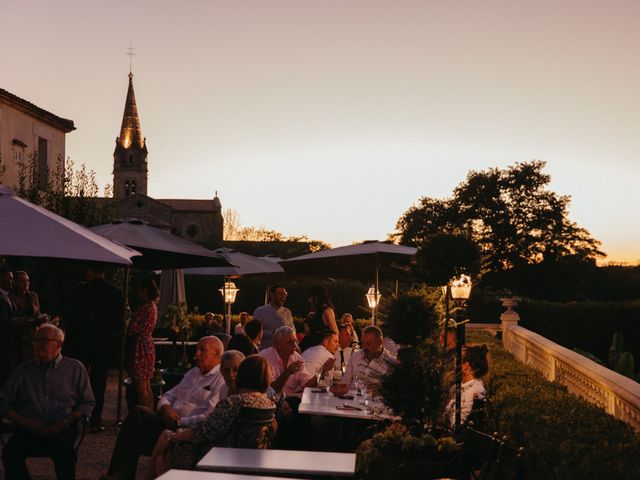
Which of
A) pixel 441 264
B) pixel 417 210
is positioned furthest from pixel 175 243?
pixel 417 210

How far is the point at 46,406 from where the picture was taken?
650cm

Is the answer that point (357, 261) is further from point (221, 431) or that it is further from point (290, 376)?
point (221, 431)

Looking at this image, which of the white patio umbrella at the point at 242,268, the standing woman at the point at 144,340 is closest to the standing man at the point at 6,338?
the standing woman at the point at 144,340

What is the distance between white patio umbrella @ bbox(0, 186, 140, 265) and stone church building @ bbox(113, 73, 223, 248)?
76.6m

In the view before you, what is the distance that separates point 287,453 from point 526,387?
3068 millimetres

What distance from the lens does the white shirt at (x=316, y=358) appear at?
9.26 m

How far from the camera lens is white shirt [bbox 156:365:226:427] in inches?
265

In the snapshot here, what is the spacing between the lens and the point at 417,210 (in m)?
58.2

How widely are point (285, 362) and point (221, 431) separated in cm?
288

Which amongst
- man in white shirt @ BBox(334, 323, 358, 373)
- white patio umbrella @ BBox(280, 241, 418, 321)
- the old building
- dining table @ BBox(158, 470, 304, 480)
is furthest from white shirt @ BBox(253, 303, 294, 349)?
the old building

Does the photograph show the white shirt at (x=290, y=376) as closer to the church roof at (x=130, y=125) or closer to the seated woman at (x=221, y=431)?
the seated woman at (x=221, y=431)

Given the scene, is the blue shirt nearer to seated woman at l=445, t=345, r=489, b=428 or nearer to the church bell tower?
seated woman at l=445, t=345, r=489, b=428

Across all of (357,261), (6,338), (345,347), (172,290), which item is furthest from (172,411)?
(172,290)

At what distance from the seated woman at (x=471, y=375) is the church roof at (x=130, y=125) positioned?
11826 centimetres
